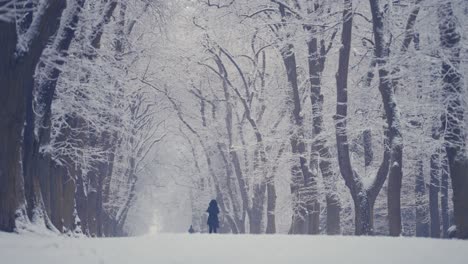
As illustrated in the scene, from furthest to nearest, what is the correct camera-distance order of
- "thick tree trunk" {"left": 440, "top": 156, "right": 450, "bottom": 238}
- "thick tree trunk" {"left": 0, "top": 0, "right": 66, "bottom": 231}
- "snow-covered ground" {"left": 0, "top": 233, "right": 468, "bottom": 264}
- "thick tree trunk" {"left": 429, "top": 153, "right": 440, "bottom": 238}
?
1. "thick tree trunk" {"left": 440, "top": 156, "right": 450, "bottom": 238}
2. "thick tree trunk" {"left": 429, "top": 153, "right": 440, "bottom": 238}
3. "thick tree trunk" {"left": 0, "top": 0, "right": 66, "bottom": 231}
4. "snow-covered ground" {"left": 0, "top": 233, "right": 468, "bottom": 264}

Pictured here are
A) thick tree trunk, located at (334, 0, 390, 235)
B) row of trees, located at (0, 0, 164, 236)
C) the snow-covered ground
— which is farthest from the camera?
thick tree trunk, located at (334, 0, 390, 235)

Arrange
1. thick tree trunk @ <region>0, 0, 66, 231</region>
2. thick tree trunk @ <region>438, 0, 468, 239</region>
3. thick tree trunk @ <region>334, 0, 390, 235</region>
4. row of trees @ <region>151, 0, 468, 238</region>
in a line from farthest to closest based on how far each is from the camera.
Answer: thick tree trunk @ <region>334, 0, 390, 235</region> → row of trees @ <region>151, 0, 468, 238</region> → thick tree trunk @ <region>438, 0, 468, 239</region> → thick tree trunk @ <region>0, 0, 66, 231</region>

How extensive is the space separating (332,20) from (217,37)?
34.8ft

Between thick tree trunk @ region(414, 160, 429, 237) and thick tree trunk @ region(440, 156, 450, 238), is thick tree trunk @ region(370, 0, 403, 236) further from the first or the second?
thick tree trunk @ region(440, 156, 450, 238)

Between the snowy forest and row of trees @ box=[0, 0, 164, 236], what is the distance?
1.6 inches

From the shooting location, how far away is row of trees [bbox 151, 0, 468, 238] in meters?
16.8

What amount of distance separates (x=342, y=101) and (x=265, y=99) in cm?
1157

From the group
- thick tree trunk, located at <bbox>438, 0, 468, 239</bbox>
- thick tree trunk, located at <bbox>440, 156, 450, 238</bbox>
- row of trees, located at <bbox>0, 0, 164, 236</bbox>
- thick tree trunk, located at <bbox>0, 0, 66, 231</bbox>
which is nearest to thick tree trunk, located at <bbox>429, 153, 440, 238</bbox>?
thick tree trunk, located at <bbox>440, 156, 450, 238</bbox>

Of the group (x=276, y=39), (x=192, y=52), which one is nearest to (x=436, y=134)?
(x=276, y=39)

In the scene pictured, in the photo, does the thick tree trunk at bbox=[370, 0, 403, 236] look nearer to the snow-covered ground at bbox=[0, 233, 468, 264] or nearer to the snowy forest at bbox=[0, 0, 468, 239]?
the snowy forest at bbox=[0, 0, 468, 239]

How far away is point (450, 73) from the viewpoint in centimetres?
1602

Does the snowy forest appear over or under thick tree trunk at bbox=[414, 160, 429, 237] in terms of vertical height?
over

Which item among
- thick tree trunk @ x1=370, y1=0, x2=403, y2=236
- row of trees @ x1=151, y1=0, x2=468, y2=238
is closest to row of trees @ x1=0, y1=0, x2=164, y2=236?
row of trees @ x1=151, y1=0, x2=468, y2=238

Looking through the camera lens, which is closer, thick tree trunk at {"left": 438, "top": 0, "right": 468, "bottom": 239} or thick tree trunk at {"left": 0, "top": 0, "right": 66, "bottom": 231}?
thick tree trunk at {"left": 0, "top": 0, "right": 66, "bottom": 231}
